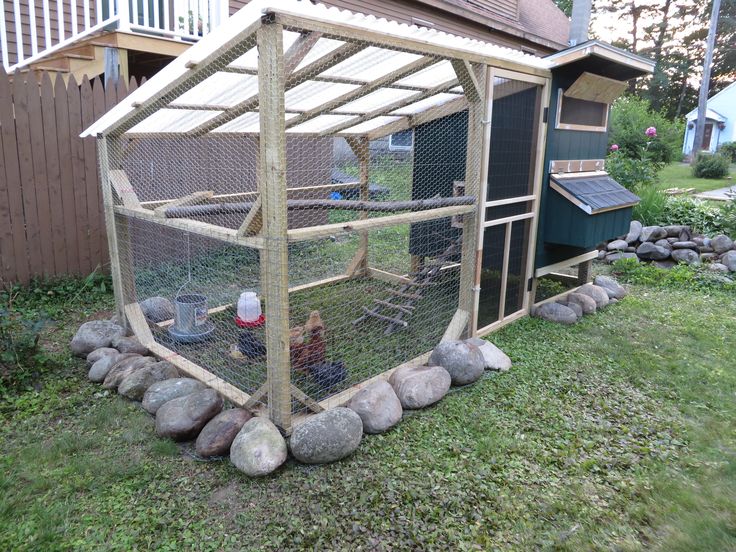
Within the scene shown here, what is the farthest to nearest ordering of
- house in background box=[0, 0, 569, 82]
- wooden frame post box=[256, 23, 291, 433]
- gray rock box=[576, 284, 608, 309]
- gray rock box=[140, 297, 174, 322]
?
house in background box=[0, 0, 569, 82], gray rock box=[576, 284, 608, 309], gray rock box=[140, 297, 174, 322], wooden frame post box=[256, 23, 291, 433]

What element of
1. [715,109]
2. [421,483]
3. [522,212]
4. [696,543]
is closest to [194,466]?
[421,483]

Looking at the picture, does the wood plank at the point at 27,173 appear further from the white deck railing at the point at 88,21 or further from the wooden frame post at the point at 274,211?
the wooden frame post at the point at 274,211

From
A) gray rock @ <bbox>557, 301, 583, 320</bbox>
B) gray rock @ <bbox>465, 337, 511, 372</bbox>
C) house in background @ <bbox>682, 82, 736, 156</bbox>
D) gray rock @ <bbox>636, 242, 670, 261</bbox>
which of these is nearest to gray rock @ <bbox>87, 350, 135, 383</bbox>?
gray rock @ <bbox>465, 337, 511, 372</bbox>

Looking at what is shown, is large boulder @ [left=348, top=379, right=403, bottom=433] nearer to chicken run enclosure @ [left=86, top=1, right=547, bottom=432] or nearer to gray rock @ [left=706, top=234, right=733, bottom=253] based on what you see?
chicken run enclosure @ [left=86, top=1, right=547, bottom=432]

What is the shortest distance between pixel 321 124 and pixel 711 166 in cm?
1803

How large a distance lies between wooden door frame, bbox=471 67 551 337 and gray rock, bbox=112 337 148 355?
2544 mm

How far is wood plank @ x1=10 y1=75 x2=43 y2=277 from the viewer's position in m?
4.71

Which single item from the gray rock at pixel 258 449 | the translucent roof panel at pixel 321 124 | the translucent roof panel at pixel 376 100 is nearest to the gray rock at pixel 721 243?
the translucent roof panel at pixel 376 100

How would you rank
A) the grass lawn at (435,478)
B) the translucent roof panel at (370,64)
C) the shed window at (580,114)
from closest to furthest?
1. the grass lawn at (435,478)
2. the translucent roof panel at (370,64)
3. the shed window at (580,114)

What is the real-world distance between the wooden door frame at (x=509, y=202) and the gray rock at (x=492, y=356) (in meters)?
0.24

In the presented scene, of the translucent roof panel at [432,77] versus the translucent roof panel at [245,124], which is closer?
the translucent roof panel at [432,77]

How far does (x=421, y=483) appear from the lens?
256 cm

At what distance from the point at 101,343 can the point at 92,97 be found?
2.73 metres

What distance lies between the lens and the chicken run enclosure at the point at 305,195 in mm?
2688
